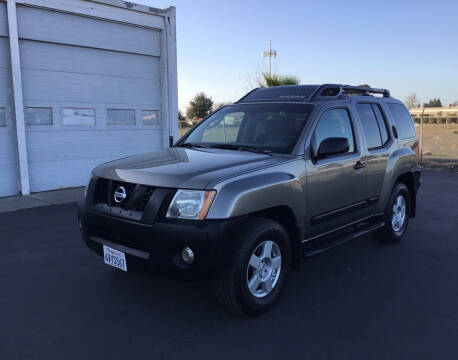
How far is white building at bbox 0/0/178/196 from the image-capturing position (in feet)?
28.1

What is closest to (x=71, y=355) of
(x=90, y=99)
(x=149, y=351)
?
(x=149, y=351)

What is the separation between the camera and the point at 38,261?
4738 millimetres

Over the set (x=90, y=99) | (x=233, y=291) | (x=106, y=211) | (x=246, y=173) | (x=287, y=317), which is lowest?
(x=287, y=317)

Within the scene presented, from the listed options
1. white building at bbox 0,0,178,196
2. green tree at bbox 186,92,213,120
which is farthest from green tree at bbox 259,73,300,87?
green tree at bbox 186,92,213,120

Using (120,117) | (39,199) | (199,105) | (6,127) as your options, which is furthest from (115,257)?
(199,105)

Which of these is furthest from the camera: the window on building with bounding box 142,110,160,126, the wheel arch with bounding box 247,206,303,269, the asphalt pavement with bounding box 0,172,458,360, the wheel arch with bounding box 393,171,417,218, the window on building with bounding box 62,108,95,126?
the window on building with bounding box 142,110,160,126

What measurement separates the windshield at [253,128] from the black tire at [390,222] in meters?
1.95

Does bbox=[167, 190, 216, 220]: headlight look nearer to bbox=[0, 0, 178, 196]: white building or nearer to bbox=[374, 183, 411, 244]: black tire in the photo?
bbox=[374, 183, 411, 244]: black tire

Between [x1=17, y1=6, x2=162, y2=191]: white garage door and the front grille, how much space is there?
6.05m

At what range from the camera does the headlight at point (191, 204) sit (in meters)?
3.04

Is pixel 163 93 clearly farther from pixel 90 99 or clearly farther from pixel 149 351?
pixel 149 351

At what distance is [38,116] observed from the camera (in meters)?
8.97

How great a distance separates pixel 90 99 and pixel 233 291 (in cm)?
779

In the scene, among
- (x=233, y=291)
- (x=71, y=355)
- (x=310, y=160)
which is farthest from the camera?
(x=310, y=160)
